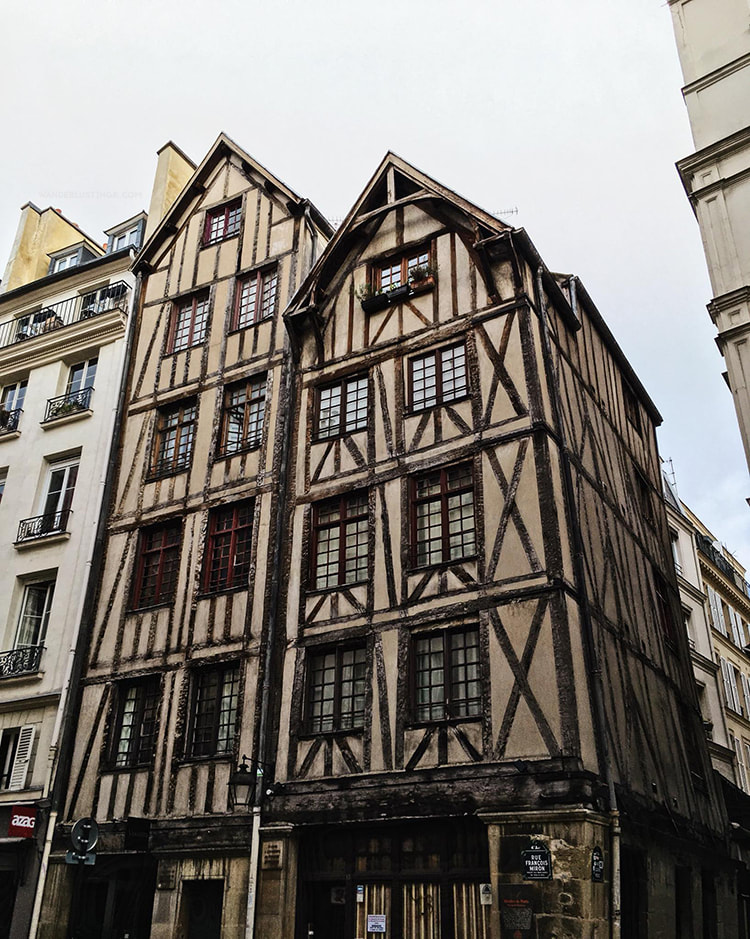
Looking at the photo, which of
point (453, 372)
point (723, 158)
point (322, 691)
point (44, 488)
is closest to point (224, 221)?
point (44, 488)

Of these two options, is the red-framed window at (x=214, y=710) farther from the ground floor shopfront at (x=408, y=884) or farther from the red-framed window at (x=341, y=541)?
the red-framed window at (x=341, y=541)

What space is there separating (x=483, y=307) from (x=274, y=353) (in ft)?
15.0

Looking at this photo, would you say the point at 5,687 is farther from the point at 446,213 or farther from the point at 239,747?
the point at 446,213

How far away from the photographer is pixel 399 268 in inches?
674

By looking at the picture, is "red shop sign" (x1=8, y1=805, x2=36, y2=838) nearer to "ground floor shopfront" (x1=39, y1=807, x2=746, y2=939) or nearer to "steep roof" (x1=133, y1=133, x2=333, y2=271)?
"ground floor shopfront" (x1=39, y1=807, x2=746, y2=939)

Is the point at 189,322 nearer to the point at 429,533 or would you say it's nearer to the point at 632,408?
the point at 429,533

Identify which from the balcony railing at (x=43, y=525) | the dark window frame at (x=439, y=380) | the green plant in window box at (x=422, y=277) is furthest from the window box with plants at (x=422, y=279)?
the balcony railing at (x=43, y=525)

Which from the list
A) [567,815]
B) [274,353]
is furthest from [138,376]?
[567,815]

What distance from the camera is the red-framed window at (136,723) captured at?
15.5 metres

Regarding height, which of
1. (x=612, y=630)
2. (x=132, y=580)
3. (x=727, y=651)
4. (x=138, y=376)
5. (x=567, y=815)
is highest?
(x=138, y=376)

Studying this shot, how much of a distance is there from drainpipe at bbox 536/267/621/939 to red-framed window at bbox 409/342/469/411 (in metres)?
1.43

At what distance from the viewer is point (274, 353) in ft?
58.4

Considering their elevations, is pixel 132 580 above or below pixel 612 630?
above

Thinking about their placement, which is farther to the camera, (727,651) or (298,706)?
(727,651)
